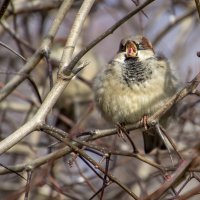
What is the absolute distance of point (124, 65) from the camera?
3266mm

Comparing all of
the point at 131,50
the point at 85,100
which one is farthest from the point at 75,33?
the point at 85,100

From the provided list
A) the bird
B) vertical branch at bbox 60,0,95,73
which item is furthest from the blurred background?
vertical branch at bbox 60,0,95,73

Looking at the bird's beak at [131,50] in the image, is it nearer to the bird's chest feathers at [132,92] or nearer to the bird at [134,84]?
the bird at [134,84]

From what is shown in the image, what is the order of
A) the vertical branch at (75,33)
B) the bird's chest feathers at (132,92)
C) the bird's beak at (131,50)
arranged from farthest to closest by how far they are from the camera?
the bird's beak at (131,50)
the bird's chest feathers at (132,92)
the vertical branch at (75,33)

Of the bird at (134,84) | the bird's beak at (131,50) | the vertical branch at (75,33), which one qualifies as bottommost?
the vertical branch at (75,33)

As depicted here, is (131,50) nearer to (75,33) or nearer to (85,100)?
(75,33)

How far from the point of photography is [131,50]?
332cm

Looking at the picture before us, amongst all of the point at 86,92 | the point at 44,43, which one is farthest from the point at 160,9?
the point at 44,43

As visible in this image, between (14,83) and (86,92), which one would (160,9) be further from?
(14,83)

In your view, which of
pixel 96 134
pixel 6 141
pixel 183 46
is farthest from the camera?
pixel 183 46

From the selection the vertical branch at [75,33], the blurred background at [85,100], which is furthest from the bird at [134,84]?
the vertical branch at [75,33]

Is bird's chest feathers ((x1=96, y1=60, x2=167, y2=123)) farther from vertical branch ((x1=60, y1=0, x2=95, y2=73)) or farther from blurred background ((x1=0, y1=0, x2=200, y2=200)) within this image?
vertical branch ((x1=60, y1=0, x2=95, y2=73))

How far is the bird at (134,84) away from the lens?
315 centimetres

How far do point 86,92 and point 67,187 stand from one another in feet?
7.37
